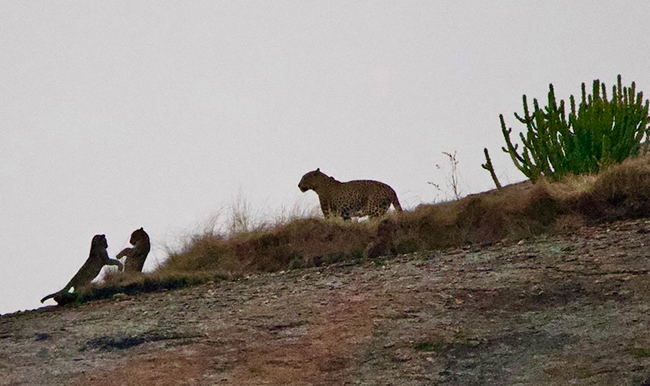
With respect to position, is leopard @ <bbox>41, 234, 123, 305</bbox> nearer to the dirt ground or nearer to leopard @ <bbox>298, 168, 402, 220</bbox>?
the dirt ground

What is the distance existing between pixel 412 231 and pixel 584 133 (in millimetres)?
3471

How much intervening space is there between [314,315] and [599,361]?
2.49 m

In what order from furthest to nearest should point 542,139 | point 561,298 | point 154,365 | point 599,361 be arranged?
point 542,139
point 561,298
point 154,365
point 599,361

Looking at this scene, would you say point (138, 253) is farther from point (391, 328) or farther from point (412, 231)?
point (391, 328)

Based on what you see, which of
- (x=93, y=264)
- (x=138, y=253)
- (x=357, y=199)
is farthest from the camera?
Result: (x=357, y=199)

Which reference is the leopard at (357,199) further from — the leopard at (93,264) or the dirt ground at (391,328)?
the dirt ground at (391,328)

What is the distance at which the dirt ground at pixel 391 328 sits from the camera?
7254mm

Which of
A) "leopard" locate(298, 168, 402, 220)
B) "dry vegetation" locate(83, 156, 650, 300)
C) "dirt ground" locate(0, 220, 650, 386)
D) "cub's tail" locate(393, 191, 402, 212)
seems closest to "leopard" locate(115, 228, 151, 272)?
"dry vegetation" locate(83, 156, 650, 300)

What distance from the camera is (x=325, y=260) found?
11.9 m

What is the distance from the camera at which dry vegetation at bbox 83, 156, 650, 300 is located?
11.7 meters

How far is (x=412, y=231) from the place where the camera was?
1241 centimetres

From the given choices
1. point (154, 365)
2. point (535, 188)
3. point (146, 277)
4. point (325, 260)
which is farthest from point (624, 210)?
point (154, 365)

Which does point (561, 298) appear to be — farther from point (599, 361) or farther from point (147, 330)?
point (147, 330)

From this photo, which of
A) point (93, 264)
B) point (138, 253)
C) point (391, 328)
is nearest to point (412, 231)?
point (138, 253)
